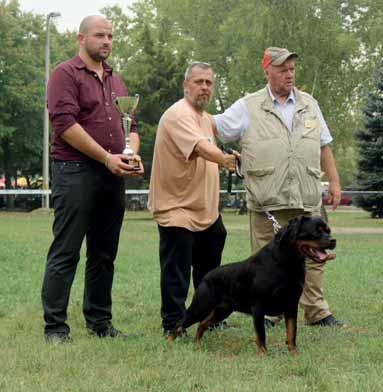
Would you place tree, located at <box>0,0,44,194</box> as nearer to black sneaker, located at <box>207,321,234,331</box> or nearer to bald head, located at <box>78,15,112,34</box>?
black sneaker, located at <box>207,321,234,331</box>

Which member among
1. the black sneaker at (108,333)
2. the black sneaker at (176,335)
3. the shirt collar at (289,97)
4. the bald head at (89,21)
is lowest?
the black sneaker at (108,333)

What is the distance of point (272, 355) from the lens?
5.16 meters

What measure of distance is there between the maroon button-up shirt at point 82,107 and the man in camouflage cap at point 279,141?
1018 millimetres

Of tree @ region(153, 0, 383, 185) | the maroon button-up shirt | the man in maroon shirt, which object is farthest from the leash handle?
tree @ region(153, 0, 383, 185)

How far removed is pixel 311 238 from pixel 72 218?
1.78 metres

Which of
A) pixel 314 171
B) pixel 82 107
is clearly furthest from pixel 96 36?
pixel 314 171

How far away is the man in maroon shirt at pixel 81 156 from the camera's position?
211 inches

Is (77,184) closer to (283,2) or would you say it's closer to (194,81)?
(194,81)

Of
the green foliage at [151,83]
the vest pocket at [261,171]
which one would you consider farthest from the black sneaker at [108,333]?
the green foliage at [151,83]

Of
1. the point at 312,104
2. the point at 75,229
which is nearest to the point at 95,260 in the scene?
the point at 75,229

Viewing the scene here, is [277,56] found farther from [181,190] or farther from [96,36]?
[96,36]

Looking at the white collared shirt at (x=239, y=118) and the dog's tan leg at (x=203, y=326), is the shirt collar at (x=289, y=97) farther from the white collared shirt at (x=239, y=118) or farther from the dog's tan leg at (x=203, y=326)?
the dog's tan leg at (x=203, y=326)

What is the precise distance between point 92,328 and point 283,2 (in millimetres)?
28303

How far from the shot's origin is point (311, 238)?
508cm
